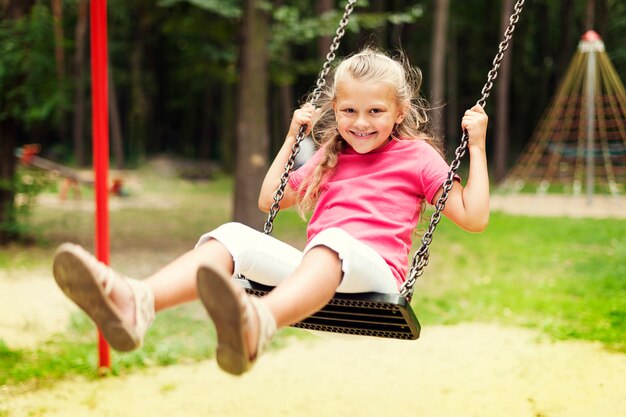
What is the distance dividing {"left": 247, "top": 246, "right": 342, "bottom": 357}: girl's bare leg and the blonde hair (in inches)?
21.1

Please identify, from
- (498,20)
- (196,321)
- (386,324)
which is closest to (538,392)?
(386,324)

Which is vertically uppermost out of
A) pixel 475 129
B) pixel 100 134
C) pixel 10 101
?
pixel 475 129

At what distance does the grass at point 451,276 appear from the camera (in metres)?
4.95

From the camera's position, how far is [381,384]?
14.4 feet

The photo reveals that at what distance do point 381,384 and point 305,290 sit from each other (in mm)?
2383

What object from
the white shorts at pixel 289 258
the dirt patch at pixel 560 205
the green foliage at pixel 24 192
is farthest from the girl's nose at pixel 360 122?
the dirt patch at pixel 560 205

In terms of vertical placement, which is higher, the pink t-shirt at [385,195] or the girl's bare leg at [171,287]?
the pink t-shirt at [385,195]

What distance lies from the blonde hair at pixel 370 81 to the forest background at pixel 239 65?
117mm

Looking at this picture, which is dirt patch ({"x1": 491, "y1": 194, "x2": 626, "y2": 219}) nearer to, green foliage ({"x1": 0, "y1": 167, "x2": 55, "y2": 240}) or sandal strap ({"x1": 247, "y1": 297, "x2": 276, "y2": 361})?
green foliage ({"x1": 0, "y1": 167, "x2": 55, "y2": 240})

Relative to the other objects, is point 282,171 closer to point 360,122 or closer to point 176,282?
point 360,122

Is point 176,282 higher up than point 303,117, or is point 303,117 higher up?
point 303,117

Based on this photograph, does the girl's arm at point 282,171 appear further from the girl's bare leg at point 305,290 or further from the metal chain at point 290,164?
the girl's bare leg at point 305,290

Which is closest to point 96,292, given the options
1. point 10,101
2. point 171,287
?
point 171,287

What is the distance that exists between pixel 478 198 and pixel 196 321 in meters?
3.79
